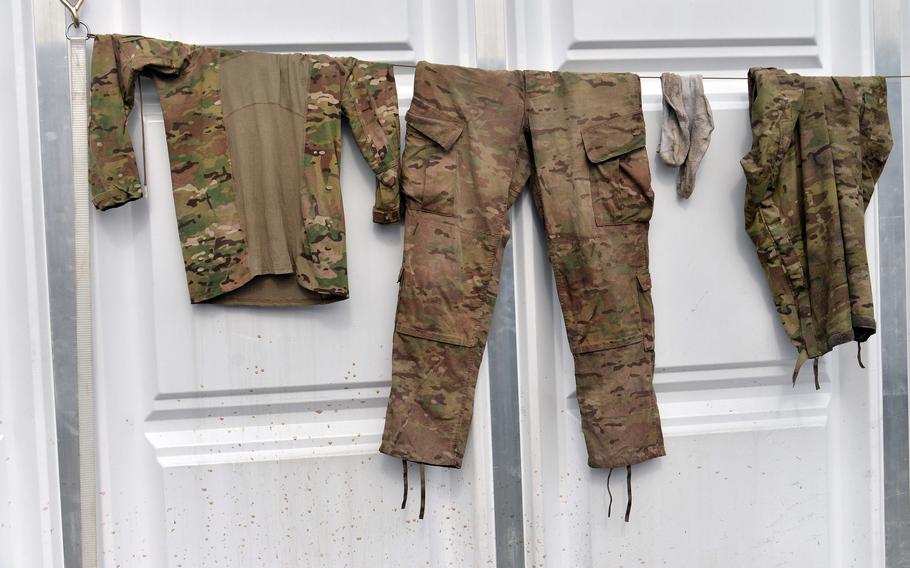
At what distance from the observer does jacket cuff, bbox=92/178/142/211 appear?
170cm

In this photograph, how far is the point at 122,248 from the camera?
182 centimetres

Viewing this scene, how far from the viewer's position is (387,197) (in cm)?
182

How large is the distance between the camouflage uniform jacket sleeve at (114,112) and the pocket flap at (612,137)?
1094mm

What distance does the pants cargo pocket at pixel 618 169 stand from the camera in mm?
1888

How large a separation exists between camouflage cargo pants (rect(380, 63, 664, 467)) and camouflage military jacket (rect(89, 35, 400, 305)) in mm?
138

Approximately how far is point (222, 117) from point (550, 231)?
902 millimetres

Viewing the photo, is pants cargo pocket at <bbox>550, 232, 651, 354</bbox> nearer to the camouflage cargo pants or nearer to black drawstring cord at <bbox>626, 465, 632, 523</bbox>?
the camouflage cargo pants

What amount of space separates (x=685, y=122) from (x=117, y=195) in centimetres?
150

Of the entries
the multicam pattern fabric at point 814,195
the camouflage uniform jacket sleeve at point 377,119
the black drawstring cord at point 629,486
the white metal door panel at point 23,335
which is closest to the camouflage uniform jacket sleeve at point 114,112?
the white metal door panel at point 23,335

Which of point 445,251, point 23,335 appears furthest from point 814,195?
point 23,335

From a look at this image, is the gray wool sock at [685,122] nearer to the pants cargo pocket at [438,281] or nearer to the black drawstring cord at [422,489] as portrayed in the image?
the pants cargo pocket at [438,281]

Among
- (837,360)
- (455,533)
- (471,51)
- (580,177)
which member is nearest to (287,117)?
(471,51)

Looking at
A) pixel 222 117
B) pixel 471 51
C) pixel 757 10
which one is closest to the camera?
pixel 222 117

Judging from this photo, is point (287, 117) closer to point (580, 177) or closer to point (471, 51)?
point (471, 51)
